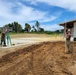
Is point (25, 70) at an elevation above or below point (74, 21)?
below

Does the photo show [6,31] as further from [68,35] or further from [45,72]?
[45,72]

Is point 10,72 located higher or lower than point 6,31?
lower

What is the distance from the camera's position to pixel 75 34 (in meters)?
31.1

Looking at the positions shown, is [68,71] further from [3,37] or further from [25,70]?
[3,37]

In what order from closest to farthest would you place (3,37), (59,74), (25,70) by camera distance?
(59,74)
(25,70)
(3,37)

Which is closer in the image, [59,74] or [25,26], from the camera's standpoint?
[59,74]

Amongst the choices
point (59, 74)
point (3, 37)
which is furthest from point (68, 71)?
point (3, 37)

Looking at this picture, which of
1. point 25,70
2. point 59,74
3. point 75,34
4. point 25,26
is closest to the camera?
point 59,74

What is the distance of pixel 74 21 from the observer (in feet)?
103

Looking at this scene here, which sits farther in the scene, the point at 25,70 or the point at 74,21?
the point at 74,21

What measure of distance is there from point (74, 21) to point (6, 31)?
522 inches

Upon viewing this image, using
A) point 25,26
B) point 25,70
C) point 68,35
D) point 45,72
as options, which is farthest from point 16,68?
point 25,26

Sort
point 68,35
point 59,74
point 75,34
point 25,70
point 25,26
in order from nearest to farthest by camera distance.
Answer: point 59,74, point 25,70, point 68,35, point 75,34, point 25,26

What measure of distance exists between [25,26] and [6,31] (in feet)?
265
